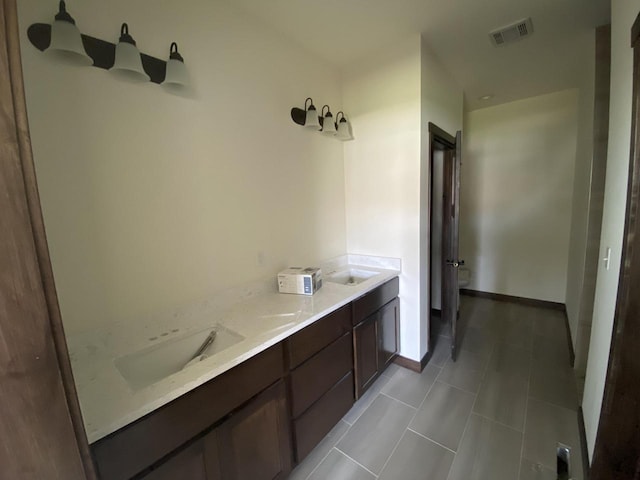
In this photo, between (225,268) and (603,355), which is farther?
(225,268)

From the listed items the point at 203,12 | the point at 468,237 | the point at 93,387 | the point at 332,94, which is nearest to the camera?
the point at 93,387

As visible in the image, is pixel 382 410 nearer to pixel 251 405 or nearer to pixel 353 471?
pixel 353 471

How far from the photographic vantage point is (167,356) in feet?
4.13

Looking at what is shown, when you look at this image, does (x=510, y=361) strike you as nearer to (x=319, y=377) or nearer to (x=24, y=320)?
(x=319, y=377)

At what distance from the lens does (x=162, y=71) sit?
1.29 metres

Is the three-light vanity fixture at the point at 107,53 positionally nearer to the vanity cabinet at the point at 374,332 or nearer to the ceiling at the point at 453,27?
the ceiling at the point at 453,27

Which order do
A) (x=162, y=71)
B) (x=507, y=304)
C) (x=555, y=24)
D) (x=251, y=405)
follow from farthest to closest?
(x=507, y=304), (x=555, y=24), (x=162, y=71), (x=251, y=405)

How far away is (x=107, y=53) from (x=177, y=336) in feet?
4.25

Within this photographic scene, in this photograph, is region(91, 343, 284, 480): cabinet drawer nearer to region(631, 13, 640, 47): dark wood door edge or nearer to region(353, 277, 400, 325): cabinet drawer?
region(353, 277, 400, 325): cabinet drawer

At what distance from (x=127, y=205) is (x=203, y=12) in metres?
1.12

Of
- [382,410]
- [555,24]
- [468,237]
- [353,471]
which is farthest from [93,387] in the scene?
[468,237]

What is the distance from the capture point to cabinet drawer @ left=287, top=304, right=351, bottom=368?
1.36 m

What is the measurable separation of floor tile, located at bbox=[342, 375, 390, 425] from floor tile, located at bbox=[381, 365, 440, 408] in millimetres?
44

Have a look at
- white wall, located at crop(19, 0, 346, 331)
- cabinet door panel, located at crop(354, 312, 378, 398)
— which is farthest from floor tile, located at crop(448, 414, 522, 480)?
white wall, located at crop(19, 0, 346, 331)
